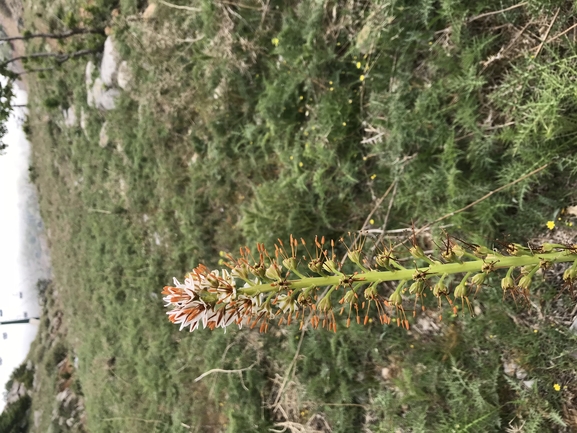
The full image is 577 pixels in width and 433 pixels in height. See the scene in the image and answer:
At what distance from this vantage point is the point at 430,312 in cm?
494

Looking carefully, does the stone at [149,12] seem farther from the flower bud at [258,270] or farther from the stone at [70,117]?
the flower bud at [258,270]

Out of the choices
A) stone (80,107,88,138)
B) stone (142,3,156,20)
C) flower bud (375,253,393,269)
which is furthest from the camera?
stone (80,107,88,138)

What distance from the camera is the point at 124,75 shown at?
26.4 ft

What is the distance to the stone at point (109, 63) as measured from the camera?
26.9 feet

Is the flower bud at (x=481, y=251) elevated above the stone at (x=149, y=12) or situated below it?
below

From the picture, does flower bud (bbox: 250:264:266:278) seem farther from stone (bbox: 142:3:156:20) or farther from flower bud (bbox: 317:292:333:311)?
stone (bbox: 142:3:156:20)

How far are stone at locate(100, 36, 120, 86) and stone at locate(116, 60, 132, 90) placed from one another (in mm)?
124

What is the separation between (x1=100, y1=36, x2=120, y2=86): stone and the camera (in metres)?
8.19

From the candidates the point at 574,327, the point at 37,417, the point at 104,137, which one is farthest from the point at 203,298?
the point at 37,417

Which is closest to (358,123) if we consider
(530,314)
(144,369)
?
(530,314)

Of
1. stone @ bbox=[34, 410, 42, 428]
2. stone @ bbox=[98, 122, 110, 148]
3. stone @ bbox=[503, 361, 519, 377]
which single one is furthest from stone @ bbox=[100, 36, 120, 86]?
stone @ bbox=[34, 410, 42, 428]

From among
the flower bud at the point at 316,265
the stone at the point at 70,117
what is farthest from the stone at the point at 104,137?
the flower bud at the point at 316,265

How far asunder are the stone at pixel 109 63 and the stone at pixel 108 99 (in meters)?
0.15

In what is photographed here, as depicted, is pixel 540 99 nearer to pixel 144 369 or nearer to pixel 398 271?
pixel 398 271
